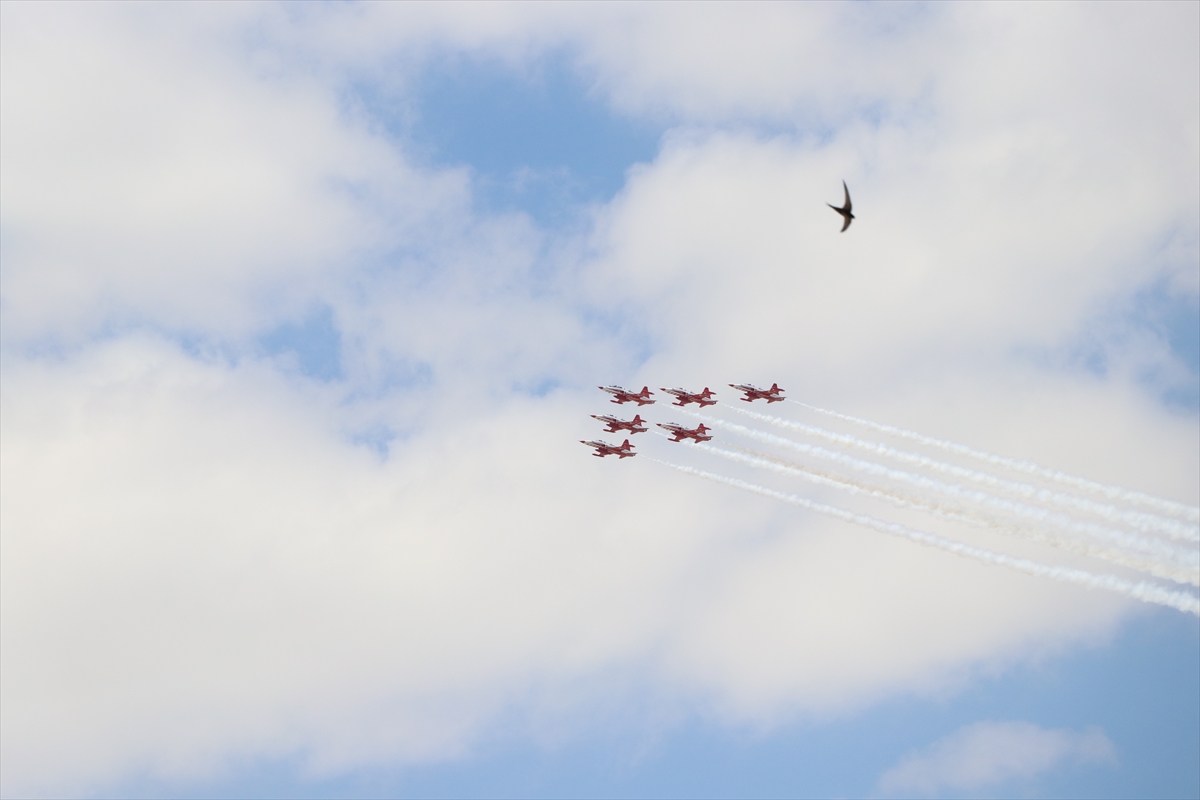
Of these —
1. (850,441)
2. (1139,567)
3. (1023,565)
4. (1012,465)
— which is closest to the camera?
(1139,567)

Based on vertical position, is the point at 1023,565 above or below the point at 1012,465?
below

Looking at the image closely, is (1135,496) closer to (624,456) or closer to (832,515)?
(832,515)

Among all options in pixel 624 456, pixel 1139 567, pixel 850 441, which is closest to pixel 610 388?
pixel 624 456

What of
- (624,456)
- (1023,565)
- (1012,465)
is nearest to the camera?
(1023,565)

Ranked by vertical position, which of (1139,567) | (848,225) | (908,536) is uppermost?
(848,225)

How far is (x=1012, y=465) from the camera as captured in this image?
119 meters

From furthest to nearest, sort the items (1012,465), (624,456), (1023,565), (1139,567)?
(624,456), (1012,465), (1023,565), (1139,567)

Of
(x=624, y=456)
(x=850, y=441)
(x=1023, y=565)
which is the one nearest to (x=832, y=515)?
(x=850, y=441)

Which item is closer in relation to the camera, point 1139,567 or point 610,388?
point 1139,567

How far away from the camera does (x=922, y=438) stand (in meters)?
126

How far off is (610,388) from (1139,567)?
5785 centimetres

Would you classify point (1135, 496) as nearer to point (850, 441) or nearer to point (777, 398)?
point (850, 441)

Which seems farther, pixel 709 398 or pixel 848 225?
pixel 709 398

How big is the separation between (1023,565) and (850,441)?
22.8 m
